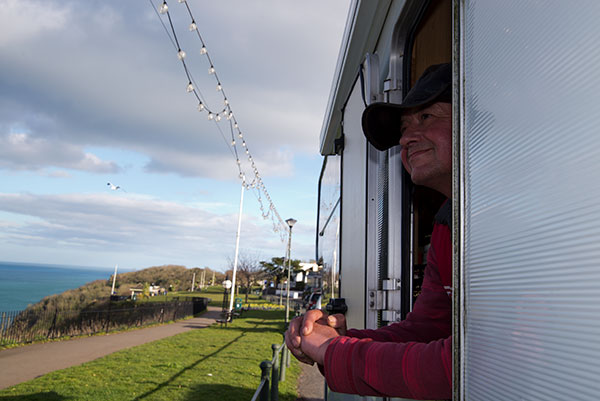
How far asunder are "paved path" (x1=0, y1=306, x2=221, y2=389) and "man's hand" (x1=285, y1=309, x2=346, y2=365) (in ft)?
28.0

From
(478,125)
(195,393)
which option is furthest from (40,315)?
(478,125)

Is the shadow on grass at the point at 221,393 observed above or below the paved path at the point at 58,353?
above

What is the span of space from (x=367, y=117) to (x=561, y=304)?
1.34m

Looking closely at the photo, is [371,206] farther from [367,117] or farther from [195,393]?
[195,393]

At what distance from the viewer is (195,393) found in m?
7.01

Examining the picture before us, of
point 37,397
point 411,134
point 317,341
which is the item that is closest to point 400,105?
point 411,134

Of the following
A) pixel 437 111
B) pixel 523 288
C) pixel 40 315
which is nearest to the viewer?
pixel 523 288

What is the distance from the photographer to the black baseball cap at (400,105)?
4.98 feet

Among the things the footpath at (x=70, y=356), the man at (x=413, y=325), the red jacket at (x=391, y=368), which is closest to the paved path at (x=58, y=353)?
the footpath at (x=70, y=356)

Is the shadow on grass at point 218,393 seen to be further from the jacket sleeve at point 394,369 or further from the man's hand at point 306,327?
the jacket sleeve at point 394,369

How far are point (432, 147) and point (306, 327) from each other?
829 mm

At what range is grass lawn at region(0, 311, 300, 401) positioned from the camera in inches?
271

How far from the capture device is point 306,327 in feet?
4.13

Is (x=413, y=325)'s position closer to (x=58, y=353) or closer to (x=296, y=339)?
(x=296, y=339)
